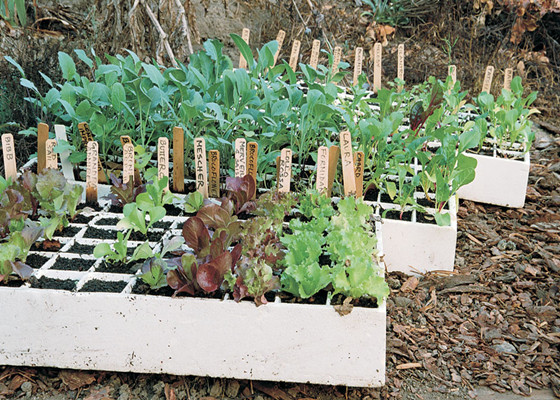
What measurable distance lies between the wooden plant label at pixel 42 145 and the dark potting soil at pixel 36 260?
1.81 ft

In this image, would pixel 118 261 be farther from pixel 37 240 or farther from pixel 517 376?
pixel 517 376

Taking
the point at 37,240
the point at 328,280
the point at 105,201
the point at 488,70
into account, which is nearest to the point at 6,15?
the point at 105,201

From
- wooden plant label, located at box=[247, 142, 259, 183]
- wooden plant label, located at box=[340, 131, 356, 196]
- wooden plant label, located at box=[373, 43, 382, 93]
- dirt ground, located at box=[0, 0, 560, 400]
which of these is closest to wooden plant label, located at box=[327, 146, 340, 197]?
wooden plant label, located at box=[340, 131, 356, 196]

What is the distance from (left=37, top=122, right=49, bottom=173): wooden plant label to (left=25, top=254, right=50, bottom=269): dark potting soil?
0.55 m

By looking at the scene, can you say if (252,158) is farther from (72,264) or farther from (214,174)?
(72,264)

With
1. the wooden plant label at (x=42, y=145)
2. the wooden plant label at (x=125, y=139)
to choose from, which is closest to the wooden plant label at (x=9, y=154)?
the wooden plant label at (x=42, y=145)

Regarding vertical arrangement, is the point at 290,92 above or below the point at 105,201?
above

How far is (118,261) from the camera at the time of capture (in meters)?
2.29

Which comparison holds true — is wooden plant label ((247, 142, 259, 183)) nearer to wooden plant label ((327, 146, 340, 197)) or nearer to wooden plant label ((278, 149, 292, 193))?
wooden plant label ((278, 149, 292, 193))

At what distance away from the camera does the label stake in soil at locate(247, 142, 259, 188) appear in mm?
2637

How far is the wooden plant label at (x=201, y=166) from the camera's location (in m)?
2.64

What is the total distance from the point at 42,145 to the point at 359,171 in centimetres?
135

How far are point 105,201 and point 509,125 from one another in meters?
2.07

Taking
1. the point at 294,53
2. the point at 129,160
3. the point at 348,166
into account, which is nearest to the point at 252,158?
the point at 348,166
